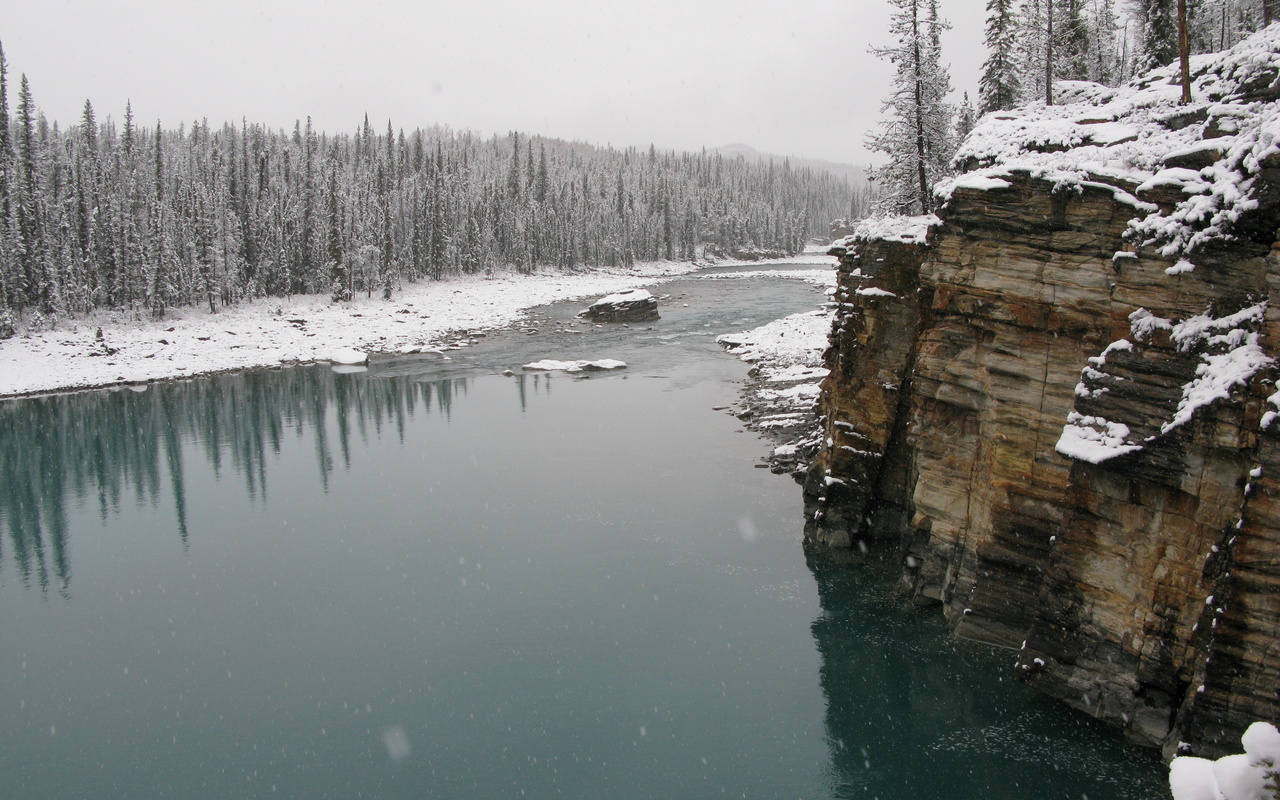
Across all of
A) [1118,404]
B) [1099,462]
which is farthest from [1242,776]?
[1118,404]

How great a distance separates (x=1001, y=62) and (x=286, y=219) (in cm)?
7540

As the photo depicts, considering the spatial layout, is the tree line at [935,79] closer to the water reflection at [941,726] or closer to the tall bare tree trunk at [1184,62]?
the tall bare tree trunk at [1184,62]

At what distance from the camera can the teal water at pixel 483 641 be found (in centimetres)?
1541

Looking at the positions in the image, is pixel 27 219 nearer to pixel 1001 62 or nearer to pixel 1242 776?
pixel 1001 62

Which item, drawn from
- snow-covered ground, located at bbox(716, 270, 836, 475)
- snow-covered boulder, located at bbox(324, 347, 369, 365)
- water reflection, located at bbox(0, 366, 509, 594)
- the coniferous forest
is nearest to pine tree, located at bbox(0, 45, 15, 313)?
the coniferous forest

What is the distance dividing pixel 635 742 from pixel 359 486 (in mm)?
20297

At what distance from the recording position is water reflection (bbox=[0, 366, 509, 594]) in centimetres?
3016

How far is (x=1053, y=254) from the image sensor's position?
16.3 meters

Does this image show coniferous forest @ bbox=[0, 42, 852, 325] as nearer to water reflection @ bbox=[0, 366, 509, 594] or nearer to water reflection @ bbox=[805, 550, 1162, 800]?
water reflection @ bbox=[0, 366, 509, 594]

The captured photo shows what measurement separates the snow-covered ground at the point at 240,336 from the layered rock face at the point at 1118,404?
4987 cm

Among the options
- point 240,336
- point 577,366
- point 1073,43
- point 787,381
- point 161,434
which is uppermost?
point 1073,43

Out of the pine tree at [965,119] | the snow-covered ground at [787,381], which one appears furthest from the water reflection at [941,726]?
the pine tree at [965,119]

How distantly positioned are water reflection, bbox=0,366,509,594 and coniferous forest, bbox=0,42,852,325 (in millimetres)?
19851

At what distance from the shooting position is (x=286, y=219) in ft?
287
